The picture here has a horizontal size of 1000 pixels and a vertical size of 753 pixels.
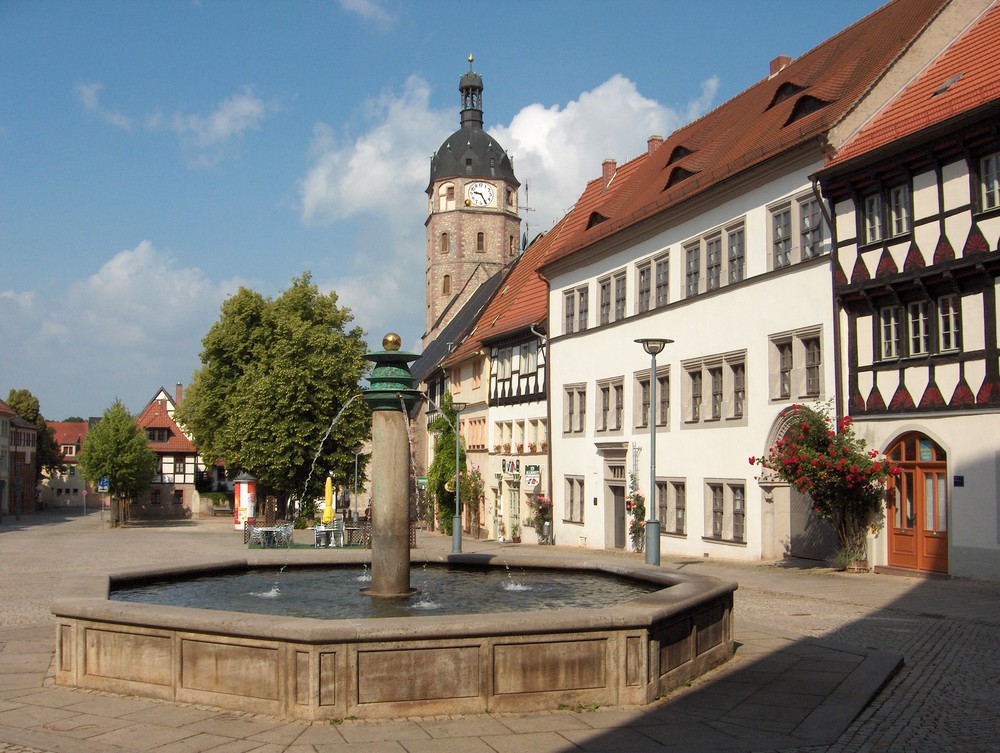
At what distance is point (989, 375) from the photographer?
20.7m

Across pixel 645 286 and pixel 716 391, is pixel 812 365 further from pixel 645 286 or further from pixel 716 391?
pixel 645 286

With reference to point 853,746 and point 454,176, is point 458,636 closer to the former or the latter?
point 853,746

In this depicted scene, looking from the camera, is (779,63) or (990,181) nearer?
(990,181)

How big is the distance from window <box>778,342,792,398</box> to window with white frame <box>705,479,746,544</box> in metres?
3.04

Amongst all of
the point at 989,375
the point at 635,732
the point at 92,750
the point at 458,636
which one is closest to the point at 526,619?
the point at 458,636

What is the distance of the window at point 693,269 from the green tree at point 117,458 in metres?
41.0

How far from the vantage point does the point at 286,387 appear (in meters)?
50.4

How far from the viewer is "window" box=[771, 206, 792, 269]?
26.8 meters

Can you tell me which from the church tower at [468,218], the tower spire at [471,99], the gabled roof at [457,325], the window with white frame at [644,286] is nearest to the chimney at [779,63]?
the window with white frame at [644,286]

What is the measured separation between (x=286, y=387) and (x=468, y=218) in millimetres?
55286

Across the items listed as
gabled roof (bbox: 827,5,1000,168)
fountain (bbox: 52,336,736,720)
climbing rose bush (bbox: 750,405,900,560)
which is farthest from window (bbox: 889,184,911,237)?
fountain (bbox: 52,336,736,720)

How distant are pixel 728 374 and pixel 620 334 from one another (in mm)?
7360

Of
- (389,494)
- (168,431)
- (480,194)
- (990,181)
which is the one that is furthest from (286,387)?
(480,194)

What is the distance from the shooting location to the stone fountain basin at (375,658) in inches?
339
